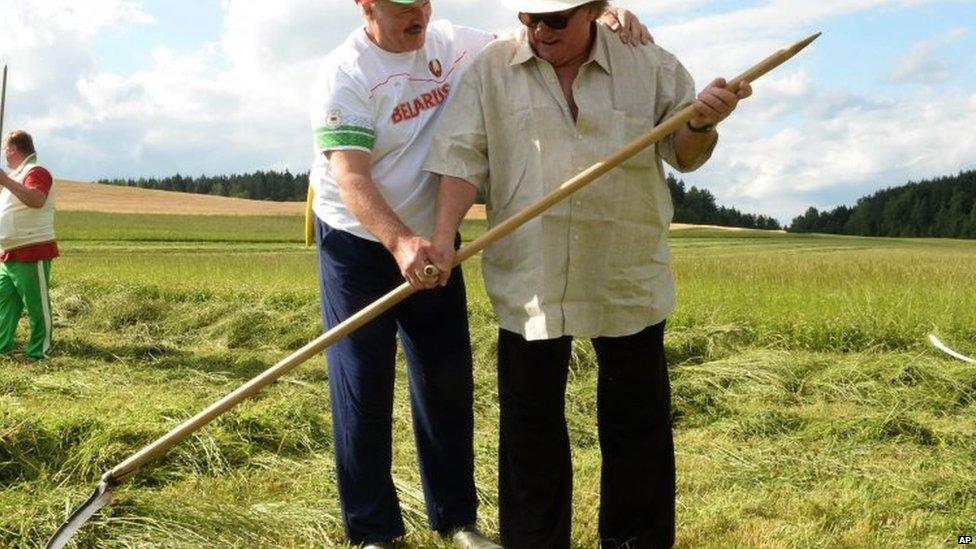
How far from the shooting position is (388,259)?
3447mm

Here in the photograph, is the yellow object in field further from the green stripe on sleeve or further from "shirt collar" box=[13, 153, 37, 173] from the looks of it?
"shirt collar" box=[13, 153, 37, 173]

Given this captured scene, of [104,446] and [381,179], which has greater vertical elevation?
[381,179]

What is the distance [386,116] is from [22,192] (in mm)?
5398

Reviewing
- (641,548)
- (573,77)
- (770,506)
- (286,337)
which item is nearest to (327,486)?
(641,548)

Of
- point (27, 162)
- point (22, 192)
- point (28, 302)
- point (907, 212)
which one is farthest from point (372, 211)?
point (907, 212)

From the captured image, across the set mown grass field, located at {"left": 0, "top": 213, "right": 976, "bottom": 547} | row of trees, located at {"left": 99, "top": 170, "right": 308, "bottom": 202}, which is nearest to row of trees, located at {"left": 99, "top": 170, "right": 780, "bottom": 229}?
row of trees, located at {"left": 99, "top": 170, "right": 308, "bottom": 202}

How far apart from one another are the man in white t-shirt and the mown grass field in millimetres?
207

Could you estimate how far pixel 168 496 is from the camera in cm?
376

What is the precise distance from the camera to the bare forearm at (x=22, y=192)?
790cm

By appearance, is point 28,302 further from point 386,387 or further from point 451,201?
point 451,201

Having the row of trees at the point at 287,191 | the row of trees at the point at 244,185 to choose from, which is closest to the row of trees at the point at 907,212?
the row of trees at the point at 287,191

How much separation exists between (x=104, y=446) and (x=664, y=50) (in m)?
2.69

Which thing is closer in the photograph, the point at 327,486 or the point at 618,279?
the point at 618,279

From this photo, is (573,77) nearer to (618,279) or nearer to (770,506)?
(618,279)
